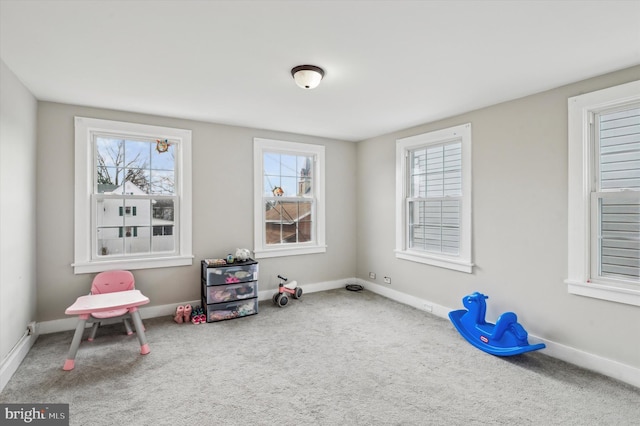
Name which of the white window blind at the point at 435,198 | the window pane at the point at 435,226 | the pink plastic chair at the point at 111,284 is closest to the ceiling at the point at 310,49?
the white window blind at the point at 435,198

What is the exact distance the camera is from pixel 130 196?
3.75 m

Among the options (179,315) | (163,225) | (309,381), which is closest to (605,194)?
(309,381)

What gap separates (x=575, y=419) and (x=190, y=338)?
10.5 feet

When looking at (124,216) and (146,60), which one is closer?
(146,60)

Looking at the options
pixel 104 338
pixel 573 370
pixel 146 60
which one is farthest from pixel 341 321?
pixel 146 60

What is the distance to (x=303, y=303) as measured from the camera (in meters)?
4.41

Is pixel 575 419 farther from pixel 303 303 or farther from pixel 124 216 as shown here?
pixel 124 216

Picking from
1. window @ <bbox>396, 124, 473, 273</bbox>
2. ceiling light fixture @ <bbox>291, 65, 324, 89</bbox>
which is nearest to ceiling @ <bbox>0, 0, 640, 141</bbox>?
ceiling light fixture @ <bbox>291, 65, 324, 89</bbox>

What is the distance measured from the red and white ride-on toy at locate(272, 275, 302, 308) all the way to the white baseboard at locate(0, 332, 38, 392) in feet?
8.14

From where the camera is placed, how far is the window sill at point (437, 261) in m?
3.62

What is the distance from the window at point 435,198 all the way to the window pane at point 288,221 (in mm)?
1406

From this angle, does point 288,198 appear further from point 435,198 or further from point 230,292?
point 435,198

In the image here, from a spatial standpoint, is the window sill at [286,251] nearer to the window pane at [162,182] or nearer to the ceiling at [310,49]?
the window pane at [162,182]

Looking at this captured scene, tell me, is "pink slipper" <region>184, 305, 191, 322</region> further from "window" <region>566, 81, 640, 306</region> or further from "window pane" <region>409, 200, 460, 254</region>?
"window" <region>566, 81, 640, 306</region>
